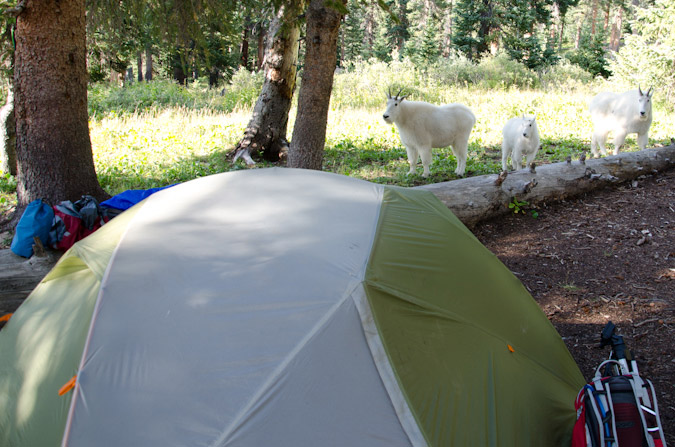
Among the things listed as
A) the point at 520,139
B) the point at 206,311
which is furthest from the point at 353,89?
the point at 206,311

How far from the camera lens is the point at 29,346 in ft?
8.25

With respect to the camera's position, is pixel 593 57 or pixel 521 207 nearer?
pixel 521 207

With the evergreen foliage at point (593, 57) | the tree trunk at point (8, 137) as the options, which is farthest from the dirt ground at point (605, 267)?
the evergreen foliage at point (593, 57)

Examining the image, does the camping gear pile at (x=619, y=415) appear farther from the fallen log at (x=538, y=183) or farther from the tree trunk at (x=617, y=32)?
the tree trunk at (x=617, y=32)

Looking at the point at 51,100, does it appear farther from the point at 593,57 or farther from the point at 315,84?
the point at 593,57

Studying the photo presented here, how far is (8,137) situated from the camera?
7.52 meters

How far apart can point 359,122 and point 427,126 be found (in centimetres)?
467

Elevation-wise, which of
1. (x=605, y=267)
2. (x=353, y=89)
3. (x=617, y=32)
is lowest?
(x=605, y=267)

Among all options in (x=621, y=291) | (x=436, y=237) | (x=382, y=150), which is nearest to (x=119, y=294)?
(x=436, y=237)

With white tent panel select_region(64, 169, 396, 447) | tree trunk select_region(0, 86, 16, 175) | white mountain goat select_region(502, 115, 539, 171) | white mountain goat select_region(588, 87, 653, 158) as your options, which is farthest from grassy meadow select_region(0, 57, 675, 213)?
white tent panel select_region(64, 169, 396, 447)

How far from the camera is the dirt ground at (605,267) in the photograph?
3648mm

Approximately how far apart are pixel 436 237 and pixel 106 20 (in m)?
5.24

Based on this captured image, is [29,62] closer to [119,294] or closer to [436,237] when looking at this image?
[119,294]

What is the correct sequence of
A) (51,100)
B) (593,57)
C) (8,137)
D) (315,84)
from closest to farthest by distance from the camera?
(51,100) → (315,84) → (8,137) → (593,57)
